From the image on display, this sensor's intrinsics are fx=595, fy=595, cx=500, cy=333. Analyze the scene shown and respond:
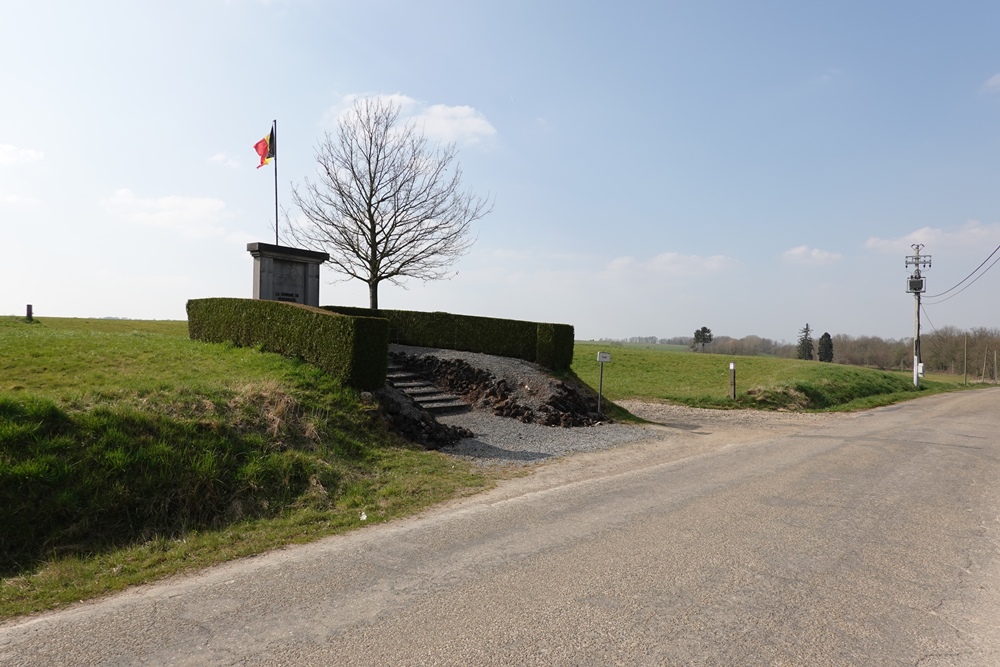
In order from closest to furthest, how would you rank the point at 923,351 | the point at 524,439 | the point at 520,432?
the point at 524,439 → the point at 520,432 → the point at 923,351

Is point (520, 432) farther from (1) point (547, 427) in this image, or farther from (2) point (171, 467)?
(2) point (171, 467)

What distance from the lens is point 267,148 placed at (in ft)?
63.7

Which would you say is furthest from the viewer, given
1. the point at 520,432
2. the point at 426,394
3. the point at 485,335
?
A: the point at 485,335

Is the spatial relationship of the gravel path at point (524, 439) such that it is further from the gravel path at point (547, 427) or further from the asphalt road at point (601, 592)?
the asphalt road at point (601, 592)

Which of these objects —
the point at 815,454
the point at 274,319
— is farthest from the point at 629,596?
the point at 274,319

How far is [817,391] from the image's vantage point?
24.2 meters

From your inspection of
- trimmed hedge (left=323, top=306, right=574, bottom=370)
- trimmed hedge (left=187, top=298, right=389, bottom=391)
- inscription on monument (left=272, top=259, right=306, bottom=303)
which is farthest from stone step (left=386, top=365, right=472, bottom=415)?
inscription on monument (left=272, top=259, right=306, bottom=303)

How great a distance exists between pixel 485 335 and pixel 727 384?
1553 cm

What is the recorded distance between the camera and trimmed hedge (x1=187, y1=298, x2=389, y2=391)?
36.0 ft

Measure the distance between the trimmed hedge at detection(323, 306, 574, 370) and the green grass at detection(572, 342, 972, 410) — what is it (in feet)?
17.3

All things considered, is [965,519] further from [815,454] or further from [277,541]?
[277,541]

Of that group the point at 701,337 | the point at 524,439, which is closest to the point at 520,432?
the point at 524,439

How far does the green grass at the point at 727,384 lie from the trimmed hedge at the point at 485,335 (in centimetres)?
527

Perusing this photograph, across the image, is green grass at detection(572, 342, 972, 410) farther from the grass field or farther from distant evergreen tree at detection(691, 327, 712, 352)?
distant evergreen tree at detection(691, 327, 712, 352)
